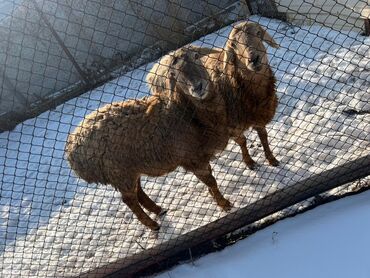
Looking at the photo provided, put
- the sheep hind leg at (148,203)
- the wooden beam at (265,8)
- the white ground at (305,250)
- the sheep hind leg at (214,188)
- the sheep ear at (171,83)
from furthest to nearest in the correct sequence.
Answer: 1. the wooden beam at (265,8)
2. the sheep hind leg at (148,203)
3. the sheep hind leg at (214,188)
4. the sheep ear at (171,83)
5. the white ground at (305,250)

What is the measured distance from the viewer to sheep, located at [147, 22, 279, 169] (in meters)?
4.01

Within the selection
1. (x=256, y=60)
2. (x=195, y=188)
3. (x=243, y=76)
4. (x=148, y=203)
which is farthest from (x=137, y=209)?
(x=256, y=60)

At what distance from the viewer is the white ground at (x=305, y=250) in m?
3.71

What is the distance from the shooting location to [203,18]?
8141 millimetres

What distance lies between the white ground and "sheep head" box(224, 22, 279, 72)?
142cm

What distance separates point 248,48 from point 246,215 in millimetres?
1473

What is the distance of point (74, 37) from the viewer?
8219 mm

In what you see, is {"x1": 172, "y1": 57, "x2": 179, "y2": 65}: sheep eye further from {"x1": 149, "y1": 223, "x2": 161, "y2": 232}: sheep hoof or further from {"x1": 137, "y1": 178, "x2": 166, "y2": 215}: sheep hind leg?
{"x1": 149, "y1": 223, "x2": 161, "y2": 232}: sheep hoof

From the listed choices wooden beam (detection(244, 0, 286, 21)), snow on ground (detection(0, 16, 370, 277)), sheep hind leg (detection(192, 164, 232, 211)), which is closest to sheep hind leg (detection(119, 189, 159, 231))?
snow on ground (detection(0, 16, 370, 277))

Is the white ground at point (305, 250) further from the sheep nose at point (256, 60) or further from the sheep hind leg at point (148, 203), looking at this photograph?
the sheep nose at point (256, 60)

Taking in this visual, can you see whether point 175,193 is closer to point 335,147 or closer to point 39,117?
point 335,147

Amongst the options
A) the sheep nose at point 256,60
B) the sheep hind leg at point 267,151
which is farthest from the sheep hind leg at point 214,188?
the sheep nose at point 256,60

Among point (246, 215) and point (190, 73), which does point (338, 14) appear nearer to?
point (190, 73)

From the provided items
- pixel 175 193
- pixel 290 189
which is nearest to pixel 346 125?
pixel 290 189
